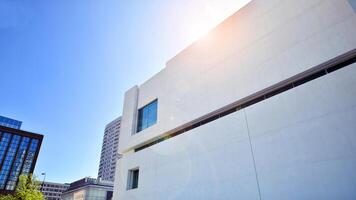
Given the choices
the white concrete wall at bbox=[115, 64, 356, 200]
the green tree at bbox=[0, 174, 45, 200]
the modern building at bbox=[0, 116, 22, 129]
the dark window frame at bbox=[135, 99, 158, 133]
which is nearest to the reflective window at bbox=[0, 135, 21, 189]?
the green tree at bbox=[0, 174, 45, 200]

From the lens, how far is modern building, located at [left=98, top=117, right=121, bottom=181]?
109 metres

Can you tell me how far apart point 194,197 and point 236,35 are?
10.9 metres

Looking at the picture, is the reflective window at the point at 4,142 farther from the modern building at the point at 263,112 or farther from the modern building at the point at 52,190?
the modern building at the point at 52,190

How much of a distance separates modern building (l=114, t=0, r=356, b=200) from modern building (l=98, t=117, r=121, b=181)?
98583 mm

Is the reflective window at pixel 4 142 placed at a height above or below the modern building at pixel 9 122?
below

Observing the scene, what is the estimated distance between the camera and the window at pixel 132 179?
19141mm

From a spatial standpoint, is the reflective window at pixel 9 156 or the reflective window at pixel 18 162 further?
the reflective window at pixel 18 162

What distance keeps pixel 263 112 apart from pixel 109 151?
116 m

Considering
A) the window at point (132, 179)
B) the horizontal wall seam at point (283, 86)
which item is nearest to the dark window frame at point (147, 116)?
the window at point (132, 179)

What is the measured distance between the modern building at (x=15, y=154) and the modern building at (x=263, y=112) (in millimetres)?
60552

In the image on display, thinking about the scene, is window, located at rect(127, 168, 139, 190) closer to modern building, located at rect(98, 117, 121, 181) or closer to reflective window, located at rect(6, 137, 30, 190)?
reflective window, located at rect(6, 137, 30, 190)

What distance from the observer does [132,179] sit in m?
19.6

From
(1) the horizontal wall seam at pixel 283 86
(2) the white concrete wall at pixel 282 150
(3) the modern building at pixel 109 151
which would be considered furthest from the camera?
(3) the modern building at pixel 109 151

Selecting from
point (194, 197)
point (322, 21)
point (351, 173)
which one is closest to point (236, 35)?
point (322, 21)
